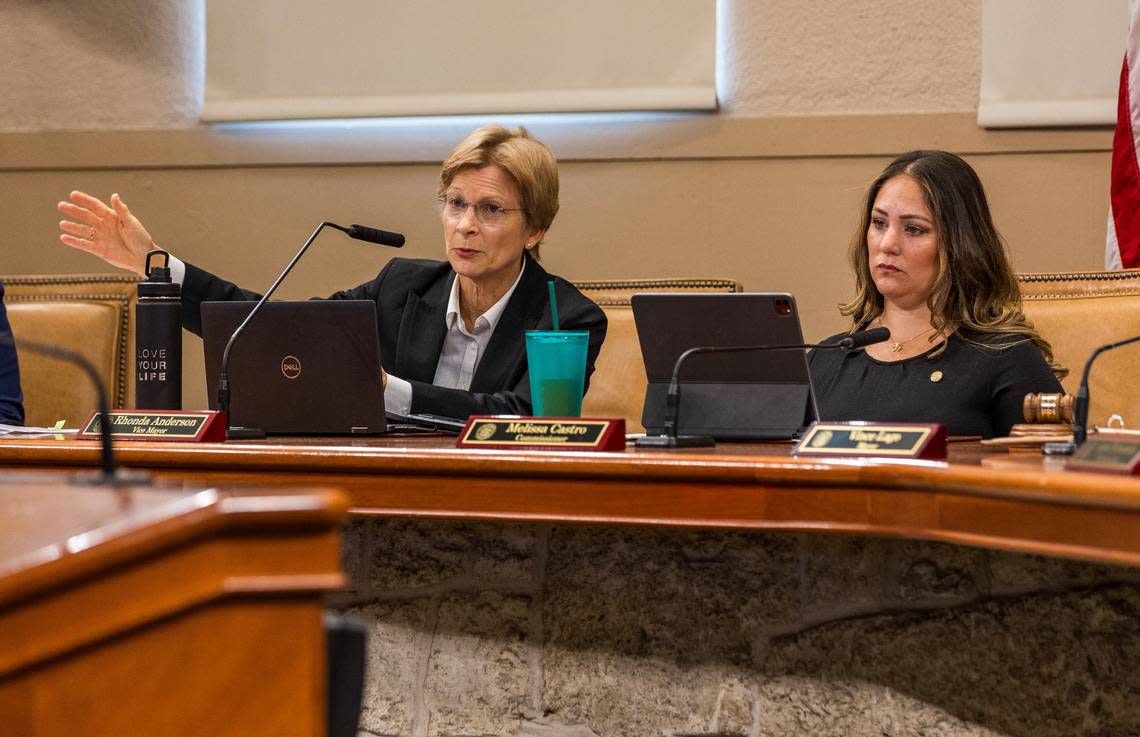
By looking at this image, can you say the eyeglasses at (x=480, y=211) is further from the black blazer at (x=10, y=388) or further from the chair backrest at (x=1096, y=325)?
the chair backrest at (x=1096, y=325)

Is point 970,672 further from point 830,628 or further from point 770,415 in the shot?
point 770,415

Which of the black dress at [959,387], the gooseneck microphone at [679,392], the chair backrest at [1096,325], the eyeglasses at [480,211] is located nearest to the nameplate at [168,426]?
the gooseneck microphone at [679,392]

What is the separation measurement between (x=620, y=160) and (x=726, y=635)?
2185 millimetres

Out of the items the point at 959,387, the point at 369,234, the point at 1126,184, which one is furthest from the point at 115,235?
the point at 1126,184

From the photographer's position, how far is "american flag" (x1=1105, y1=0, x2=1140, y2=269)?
2922 millimetres

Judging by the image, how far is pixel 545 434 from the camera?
1.62 meters

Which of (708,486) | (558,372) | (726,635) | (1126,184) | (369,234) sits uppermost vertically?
(1126,184)

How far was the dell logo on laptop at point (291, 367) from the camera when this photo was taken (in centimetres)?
193

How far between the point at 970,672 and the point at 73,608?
1010 mm

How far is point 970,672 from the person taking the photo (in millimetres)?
1373

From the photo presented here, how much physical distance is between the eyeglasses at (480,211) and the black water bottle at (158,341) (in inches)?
29.8

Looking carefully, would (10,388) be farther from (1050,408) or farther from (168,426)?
(1050,408)

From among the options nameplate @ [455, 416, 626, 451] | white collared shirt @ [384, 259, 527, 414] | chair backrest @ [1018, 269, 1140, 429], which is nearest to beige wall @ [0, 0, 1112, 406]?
chair backrest @ [1018, 269, 1140, 429]

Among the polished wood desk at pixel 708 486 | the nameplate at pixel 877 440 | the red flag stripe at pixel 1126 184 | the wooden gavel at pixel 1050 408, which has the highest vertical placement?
the red flag stripe at pixel 1126 184
